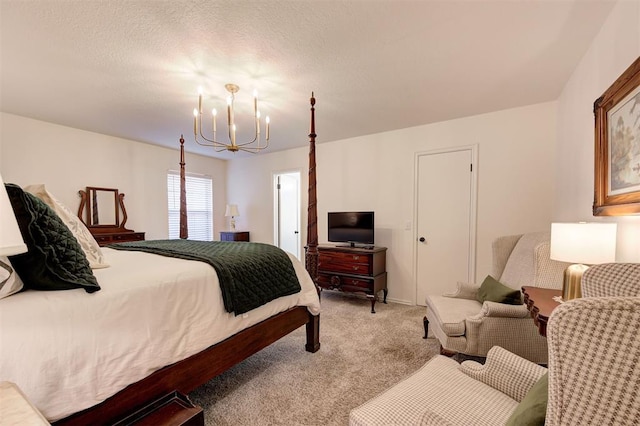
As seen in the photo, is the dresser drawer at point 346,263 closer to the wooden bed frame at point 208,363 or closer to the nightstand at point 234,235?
the wooden bed frame at point 208,363

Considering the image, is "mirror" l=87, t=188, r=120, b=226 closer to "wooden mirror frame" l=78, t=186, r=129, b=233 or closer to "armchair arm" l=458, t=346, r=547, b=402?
"wooden mirror frame" l=78, t=186, r=129, b=233

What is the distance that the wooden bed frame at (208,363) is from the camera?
1.21 meters

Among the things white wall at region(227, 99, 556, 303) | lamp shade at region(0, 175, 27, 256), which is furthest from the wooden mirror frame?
lamp shade at region(0, 175, 27, 256)

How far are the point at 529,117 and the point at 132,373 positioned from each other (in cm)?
399

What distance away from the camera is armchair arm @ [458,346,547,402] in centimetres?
117

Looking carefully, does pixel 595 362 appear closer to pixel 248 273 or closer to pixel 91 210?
pixel 248 273

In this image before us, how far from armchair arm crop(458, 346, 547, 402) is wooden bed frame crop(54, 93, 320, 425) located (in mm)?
1321

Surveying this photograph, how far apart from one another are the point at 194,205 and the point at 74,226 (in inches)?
147

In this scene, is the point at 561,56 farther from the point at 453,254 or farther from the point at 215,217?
the point at 215,217

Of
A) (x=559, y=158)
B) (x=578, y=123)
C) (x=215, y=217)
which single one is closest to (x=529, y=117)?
(x=559, y=158)

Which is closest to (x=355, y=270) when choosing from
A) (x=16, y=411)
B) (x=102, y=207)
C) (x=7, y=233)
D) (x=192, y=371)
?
(x=192, y=371)

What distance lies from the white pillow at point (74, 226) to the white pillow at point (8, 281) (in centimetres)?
48

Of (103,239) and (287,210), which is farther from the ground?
(287,210)

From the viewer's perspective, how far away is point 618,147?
158cm
